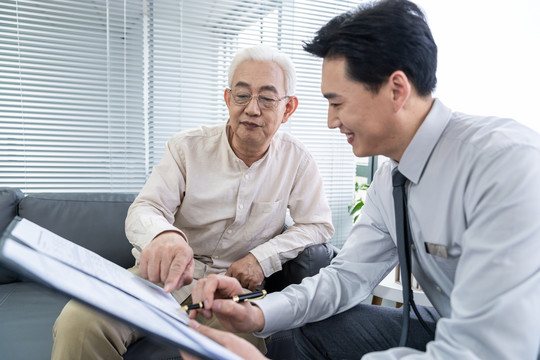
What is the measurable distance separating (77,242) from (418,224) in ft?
5.38

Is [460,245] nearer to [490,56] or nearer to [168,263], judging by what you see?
[168,263]

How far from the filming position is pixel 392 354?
2.87 feet

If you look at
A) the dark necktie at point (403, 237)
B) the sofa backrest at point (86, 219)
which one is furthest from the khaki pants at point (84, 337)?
the dark necktie at point (403, 237)

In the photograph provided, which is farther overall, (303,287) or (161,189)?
(161,189)

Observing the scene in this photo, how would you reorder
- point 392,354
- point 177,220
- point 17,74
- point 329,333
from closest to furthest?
point 392,354
point 329,333
point 177,220
point 17,74

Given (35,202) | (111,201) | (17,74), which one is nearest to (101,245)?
(111,201)

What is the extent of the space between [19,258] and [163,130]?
213 centimetres

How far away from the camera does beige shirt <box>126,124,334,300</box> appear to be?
1.68m

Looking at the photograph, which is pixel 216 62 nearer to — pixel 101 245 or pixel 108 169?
pixel 108 169

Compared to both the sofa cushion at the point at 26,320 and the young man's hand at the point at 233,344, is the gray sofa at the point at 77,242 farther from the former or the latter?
the young man's hand at the point at 233,344

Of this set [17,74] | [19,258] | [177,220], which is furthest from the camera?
[17,74]

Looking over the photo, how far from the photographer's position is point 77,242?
1947 mm

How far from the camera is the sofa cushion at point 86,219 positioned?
1.96 metres

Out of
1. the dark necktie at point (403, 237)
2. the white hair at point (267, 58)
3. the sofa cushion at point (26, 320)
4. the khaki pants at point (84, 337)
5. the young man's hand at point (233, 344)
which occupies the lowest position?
the sofa cushion at point (26, 320)
